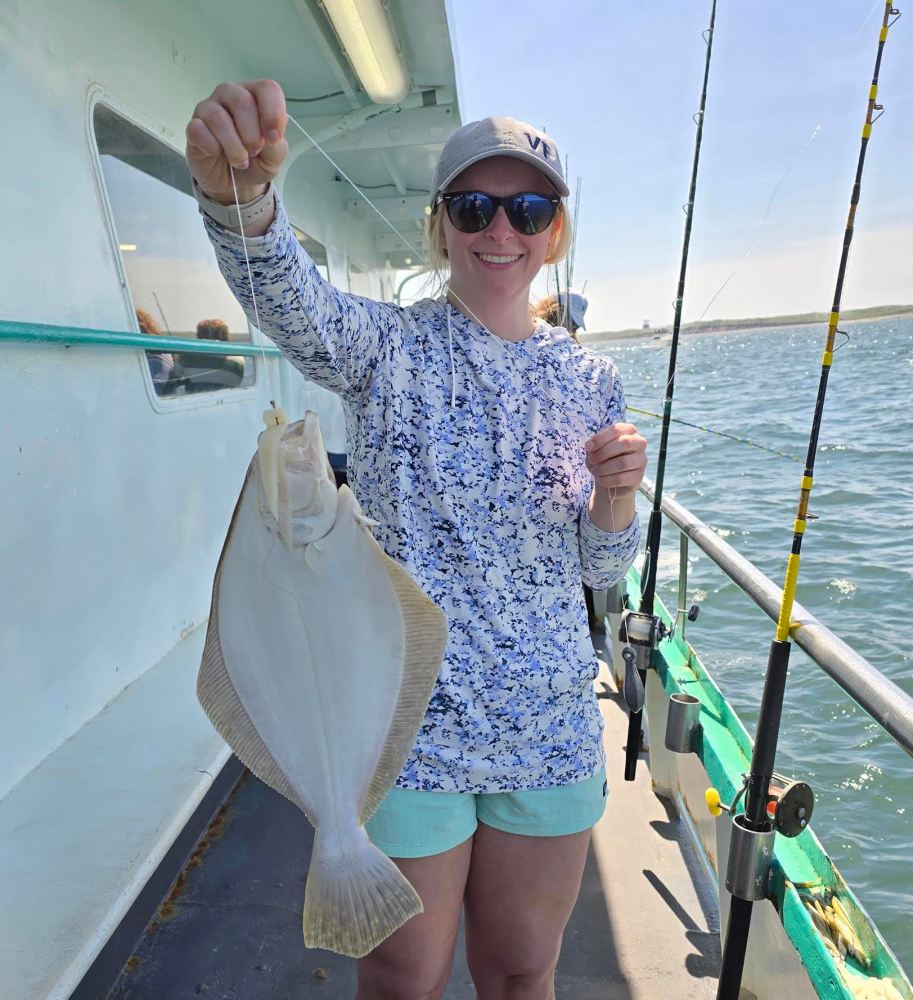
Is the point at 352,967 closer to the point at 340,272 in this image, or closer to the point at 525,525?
the point at 525,525

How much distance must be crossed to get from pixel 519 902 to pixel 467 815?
23cm

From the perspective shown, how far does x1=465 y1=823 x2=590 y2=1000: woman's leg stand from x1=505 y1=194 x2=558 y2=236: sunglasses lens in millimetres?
1179

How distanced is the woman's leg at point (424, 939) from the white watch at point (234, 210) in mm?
1145

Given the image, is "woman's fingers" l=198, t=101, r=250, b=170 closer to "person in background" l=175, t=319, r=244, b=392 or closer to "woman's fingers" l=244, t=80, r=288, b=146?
"woman's fingers" l=244, t=80, r=288, b=146

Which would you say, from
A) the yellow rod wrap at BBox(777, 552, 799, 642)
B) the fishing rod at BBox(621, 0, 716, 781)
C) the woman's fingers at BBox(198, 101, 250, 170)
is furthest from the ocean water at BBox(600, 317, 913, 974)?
the woman's fingers at BBox(198, 101, 250, 170)

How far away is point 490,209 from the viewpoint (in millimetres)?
1431

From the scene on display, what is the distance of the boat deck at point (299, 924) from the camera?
84.1 inches

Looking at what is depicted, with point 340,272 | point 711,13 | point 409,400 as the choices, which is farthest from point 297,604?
point 340,272

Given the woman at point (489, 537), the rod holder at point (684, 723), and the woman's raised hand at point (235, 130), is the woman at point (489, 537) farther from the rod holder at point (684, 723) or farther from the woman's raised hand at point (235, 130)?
the rod holder at point (684, 723)

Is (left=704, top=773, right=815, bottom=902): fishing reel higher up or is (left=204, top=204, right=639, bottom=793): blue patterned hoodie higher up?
(left=204, top=204, right=639, bottom=793): blue patterned hoodie

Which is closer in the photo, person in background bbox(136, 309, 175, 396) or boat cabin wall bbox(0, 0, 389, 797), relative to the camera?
boat cabin wall bbox(0, 0, 389, 797)

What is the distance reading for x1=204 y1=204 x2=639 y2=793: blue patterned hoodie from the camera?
137cm

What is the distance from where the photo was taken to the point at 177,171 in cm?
364

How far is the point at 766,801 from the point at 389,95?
14.2ft
